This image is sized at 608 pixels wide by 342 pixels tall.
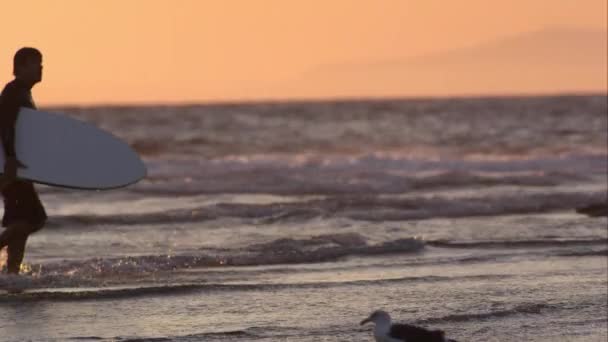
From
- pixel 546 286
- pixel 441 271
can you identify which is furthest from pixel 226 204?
pixel 546 286

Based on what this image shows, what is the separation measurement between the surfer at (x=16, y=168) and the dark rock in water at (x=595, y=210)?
762cm

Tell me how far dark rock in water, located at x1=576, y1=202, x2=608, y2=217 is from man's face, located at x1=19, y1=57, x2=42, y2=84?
25.8ft

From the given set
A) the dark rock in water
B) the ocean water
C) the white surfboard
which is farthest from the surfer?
the dark rock in water

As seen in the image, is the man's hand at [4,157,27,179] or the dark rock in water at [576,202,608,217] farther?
the dark rock in water at [576,202,608,217]

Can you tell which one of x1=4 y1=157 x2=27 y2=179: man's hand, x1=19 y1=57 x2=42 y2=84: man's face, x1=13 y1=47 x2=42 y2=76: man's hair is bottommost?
x1=4 y1=157 x2=27 y2=179: man's hand

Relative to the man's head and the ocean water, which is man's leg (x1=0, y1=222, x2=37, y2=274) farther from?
the man's head

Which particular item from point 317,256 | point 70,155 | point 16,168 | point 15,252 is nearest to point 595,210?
point 317,256

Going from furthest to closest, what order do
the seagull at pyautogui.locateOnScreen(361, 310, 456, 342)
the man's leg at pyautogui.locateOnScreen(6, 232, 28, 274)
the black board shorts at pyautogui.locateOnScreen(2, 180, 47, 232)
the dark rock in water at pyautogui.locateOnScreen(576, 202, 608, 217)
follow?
the dark rock in water at pyautogui.locateOnScreen(576, 202, 608, 217), the man's leg at pyautogui.locateOnScreen(6, 232, 28, 274), the black board shorts at pyautogui.locateOnScreen(2, 180, 47, 232), the seagull at pyautogui.locateOnScreen(361, 310, 456, 342)

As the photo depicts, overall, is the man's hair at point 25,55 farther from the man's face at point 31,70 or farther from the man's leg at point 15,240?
the man's leg at point 15,240

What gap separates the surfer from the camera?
9023 mm

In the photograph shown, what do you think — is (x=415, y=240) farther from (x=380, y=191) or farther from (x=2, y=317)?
(x=380, y=191)

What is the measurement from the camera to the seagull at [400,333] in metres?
6.63

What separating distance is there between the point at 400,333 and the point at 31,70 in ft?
11.9

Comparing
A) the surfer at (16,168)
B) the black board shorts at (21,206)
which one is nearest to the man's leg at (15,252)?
the surfer at (16,168)
